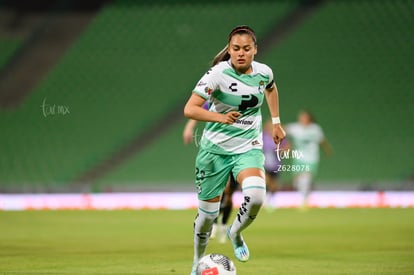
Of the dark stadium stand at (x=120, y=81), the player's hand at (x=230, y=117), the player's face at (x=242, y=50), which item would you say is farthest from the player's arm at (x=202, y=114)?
the dark stadium stand at (x=120, y=81)

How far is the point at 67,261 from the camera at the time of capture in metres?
10.6

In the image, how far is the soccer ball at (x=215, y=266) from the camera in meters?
7.72

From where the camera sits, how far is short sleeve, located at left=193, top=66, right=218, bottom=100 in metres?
8.12

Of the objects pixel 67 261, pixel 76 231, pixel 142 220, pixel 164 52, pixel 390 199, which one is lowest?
pixel 67 261

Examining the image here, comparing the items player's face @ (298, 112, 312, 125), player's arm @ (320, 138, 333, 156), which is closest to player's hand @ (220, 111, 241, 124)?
player's face @ (298, 112, 312, 125)

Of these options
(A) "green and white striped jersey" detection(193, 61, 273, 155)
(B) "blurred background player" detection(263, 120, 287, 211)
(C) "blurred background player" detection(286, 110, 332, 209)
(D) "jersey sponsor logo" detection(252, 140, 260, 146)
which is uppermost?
(C) "blurred background player" detection(286, 110, 332, 209)

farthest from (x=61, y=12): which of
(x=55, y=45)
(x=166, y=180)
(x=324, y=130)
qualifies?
(x=324, y=130)

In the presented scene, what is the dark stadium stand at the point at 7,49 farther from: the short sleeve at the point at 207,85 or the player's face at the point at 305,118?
the short sleeve at the point at 207,85

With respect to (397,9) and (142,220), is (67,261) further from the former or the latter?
(397,9)

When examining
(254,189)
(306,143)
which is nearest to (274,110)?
(254,189)

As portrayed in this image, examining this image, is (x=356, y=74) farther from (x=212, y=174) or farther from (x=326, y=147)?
(x=212, y=174)

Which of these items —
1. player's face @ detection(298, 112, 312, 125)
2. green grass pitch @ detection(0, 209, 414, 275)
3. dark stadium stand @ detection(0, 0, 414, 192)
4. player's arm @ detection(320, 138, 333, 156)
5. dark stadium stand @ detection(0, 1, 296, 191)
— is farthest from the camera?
dark stadium stand @ detection(0, 1, 296, 191)

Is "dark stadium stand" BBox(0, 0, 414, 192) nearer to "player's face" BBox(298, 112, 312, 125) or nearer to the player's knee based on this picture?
"player's face" BBox(298, 112, 312, 125)

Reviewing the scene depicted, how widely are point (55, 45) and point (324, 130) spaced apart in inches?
312
